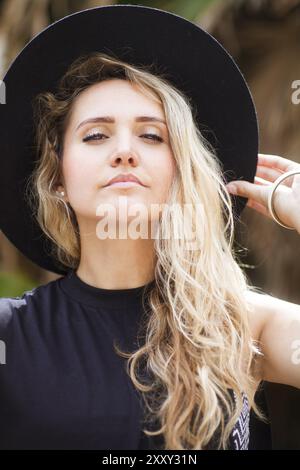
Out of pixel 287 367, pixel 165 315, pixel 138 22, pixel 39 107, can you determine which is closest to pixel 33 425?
pixel 165 315

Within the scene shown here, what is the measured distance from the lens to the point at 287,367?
2012mm

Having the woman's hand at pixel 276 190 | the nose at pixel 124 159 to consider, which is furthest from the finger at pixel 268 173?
the nose at pixel 124 159

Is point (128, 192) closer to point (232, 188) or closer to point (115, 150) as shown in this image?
point (115, 150)

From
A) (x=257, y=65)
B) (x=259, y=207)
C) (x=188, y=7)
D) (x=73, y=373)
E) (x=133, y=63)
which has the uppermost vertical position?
(x=188, y=7)

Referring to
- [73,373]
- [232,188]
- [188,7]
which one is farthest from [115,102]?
[188,7]

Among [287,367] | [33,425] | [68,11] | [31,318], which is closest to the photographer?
[33,425]

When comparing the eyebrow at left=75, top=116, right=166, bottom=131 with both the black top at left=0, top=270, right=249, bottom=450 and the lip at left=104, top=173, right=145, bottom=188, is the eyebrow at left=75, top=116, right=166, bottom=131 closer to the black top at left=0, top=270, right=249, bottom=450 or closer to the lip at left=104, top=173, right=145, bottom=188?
the lip at left=104, top=173, right=145, bottom=188

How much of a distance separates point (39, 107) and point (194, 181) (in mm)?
481

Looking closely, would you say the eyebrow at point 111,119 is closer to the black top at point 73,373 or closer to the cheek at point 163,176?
the cheek at point 163,176

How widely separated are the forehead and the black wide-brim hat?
94mm

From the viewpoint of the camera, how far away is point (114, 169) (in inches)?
73.5

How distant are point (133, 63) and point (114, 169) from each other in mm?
339

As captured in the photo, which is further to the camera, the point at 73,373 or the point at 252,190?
the point at 252,190
